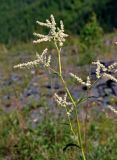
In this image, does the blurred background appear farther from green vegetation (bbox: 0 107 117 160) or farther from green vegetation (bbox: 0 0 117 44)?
green vegetation (bbox: 0 0 117 44)

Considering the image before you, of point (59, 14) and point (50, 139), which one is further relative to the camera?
point (59, 14)

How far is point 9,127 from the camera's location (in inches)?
320

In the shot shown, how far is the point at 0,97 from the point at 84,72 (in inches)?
75.6

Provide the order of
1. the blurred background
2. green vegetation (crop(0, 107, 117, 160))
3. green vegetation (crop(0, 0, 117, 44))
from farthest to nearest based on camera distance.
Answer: green vegetation (crop(0, 0, 117, 44)), the blurred background, green vegetation (crop(0, 107, 117, 160))

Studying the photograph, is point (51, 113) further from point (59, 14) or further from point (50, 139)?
point (59, 14)

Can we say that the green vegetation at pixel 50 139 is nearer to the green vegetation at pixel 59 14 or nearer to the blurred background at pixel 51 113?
the blurred background at pixel 51 113

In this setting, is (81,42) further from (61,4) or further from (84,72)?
(61,4)

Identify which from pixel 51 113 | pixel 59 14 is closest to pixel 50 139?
pixel 51 113

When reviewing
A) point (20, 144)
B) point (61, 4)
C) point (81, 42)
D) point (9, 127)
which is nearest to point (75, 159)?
point (20, 144)

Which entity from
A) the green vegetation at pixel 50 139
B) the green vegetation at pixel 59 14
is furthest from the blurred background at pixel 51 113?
the green vegetation at pixel 59 14

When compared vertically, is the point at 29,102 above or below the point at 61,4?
below

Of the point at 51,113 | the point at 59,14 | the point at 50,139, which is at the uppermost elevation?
the point at 59,14

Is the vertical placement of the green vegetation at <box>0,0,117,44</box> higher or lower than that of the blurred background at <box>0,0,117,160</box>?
higher

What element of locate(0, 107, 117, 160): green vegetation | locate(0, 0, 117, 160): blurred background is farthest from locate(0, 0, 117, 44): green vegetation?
locate(0, 107, 117, 160): green vegetation
